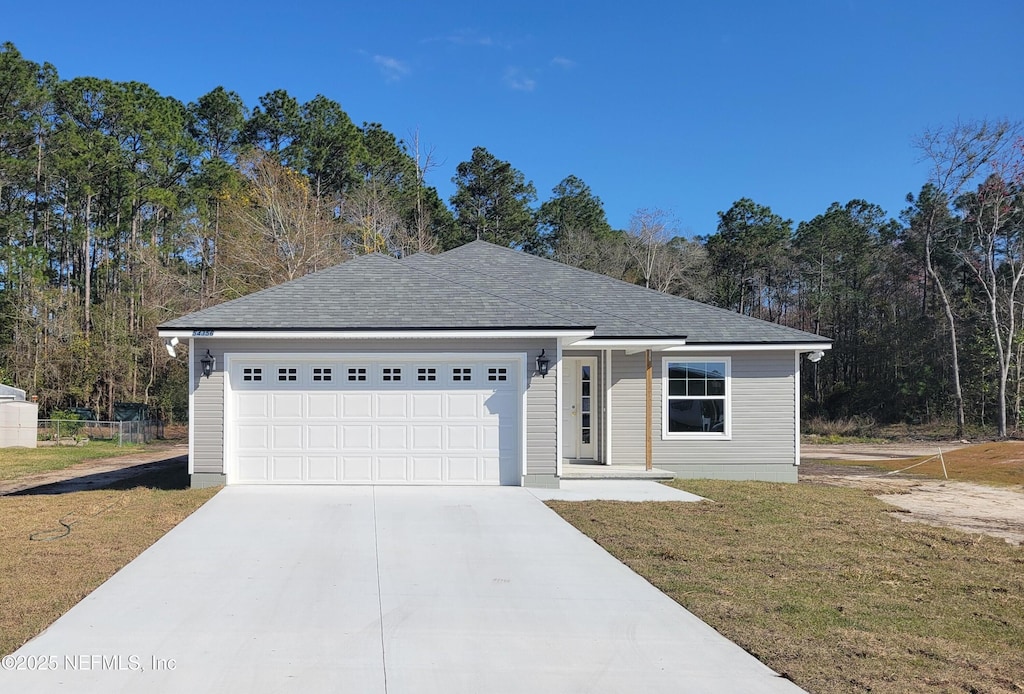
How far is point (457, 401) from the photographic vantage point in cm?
1195

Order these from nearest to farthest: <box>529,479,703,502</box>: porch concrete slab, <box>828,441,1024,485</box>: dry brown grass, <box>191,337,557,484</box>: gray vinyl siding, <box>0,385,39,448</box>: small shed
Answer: <box>529,479,703,502</box>: porch concrete slab
<box>191,337,557,484</box>: gray vinyl siding
<box>828,441,1024,485</box>: dry brown grass
<box>0,385,39,448</box>: small shed

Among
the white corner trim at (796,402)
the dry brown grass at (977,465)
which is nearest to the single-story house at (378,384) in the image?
the white corner trim at (796,402)

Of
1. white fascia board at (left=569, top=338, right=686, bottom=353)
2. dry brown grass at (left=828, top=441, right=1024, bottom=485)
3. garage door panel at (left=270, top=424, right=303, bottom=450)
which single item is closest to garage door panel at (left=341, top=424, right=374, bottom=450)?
garage door panel at (left=270, top=424, right=303, bottom=450)

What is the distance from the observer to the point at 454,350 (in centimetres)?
1188

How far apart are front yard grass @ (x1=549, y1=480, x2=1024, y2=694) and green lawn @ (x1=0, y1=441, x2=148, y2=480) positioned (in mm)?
12688

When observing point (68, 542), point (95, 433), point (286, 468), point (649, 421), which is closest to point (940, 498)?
point (649, 421)

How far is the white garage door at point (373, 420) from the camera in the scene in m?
11.8

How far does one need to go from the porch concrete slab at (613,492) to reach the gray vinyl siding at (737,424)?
4.33ft

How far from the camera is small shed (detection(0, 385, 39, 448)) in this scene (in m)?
22.1

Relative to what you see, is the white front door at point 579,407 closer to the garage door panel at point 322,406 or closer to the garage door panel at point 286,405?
the garage door panel at point 322,406

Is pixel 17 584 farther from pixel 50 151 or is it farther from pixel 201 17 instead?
pixel 50 151

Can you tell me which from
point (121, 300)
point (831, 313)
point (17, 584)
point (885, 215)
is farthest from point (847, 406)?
point (17, 584)

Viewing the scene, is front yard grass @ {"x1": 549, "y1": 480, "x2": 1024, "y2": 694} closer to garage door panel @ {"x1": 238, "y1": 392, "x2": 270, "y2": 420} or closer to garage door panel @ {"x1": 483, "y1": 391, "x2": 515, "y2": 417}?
garage door panel @ {"x1": 483, "y1": 391, "x2": 515, "y2": 417}

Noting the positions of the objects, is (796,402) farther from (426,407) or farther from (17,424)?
(17,424)
